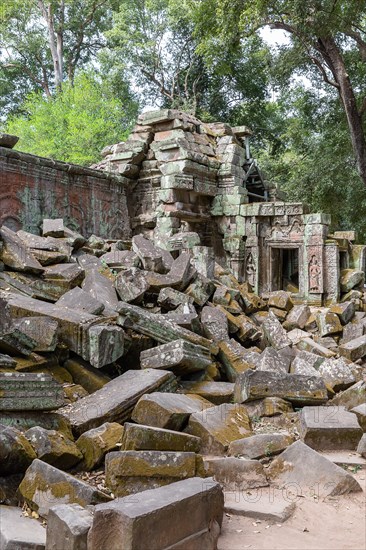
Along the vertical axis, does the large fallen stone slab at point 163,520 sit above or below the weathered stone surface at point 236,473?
above

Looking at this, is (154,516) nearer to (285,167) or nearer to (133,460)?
(133,460)

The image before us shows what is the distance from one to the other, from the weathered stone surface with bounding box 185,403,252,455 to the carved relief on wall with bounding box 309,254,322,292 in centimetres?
843

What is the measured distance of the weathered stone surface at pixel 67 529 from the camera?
2.75 metres

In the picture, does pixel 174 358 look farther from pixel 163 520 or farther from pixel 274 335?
pixel 274 335

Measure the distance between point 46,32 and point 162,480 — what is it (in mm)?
29542

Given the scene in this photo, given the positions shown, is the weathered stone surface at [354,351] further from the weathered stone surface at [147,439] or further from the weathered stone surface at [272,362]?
the weathered stone surface at [147,439]

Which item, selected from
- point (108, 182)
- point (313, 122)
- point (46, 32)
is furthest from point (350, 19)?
point (46, 32)

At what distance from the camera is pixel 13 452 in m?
3.61

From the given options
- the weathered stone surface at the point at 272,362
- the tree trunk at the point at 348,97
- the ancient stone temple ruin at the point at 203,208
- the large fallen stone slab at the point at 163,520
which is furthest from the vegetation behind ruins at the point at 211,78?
the large fallen stone slab at the point at 163,520

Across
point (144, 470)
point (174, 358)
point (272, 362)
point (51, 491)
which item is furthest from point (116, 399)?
point (272, 362)

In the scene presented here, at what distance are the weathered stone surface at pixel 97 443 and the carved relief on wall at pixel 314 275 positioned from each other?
9714 mm

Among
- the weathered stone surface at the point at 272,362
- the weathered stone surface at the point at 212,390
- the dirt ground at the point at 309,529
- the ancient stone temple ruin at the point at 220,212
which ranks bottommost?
the dirt ground at the point at 309,529

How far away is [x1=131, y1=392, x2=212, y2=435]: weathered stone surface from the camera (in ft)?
14.6

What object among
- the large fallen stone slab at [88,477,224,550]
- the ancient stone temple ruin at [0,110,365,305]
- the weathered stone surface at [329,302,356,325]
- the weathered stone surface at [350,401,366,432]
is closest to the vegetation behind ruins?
the ancient stone temple ruin at [0,110,365,305]
